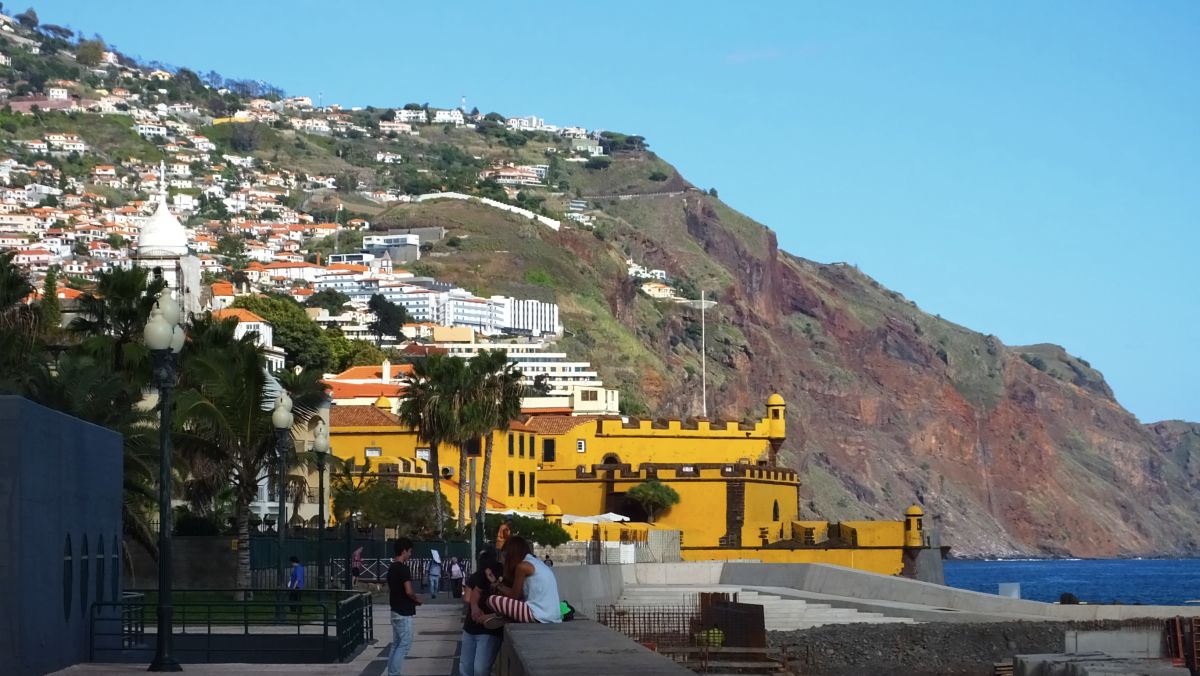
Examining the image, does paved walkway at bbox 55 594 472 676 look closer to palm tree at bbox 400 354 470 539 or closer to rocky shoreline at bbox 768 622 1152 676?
rocky shoreline at bbox 768 622 1152 676

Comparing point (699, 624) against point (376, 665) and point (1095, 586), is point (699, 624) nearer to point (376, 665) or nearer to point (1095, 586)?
point (376, 665)

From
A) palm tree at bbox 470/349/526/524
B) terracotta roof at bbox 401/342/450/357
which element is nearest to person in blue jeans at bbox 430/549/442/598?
palm tree at bbox 470/349/526/524

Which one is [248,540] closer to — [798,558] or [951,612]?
[951,612]

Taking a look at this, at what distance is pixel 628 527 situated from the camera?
6700 centimetres

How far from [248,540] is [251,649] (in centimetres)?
1096

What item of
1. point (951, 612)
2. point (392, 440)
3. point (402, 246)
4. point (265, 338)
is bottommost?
point (951, 612)

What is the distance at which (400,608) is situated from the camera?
2012cm

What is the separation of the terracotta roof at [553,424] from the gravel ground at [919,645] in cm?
3404

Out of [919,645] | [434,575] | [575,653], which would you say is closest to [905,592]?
[919,645]

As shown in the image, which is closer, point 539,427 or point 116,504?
point 116,504

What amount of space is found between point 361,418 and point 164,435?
52280mm

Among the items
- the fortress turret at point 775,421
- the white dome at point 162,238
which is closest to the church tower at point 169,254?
the white dome at point 162,238

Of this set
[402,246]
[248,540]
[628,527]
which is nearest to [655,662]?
[248,540]

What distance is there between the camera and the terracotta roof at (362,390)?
9056cm
